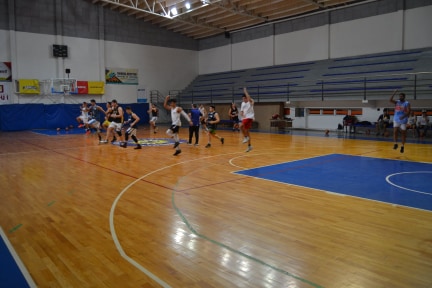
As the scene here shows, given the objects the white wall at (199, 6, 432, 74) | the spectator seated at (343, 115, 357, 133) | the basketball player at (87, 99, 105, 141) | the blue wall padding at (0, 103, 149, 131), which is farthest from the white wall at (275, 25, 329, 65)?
the blue wall padding at (0, 103, 149, 131)

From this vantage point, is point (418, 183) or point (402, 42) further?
point (402, 42)

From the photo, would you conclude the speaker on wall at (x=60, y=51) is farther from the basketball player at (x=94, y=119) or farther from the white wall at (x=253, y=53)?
the white wall at (x=253, y=53)

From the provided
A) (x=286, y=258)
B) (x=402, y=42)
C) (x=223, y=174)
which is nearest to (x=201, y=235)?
(x=286, y=258)

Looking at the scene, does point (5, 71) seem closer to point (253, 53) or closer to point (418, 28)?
point (253, 53)

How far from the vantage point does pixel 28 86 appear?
22688 mm

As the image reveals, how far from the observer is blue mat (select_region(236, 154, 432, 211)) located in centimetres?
603

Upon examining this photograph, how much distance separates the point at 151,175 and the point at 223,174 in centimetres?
163

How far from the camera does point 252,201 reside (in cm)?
579

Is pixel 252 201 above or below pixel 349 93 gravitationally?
below

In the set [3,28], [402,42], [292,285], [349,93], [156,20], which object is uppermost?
[156,20]

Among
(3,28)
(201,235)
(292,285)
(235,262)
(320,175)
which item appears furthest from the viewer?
(3,28)

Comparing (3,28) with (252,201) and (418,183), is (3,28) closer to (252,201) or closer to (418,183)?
(252,201)

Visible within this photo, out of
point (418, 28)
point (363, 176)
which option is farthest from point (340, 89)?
point (363, 176)

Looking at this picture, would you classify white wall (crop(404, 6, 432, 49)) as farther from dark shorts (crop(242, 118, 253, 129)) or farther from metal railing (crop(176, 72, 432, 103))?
dark shorts (crop(242, 118, 253, 129))
